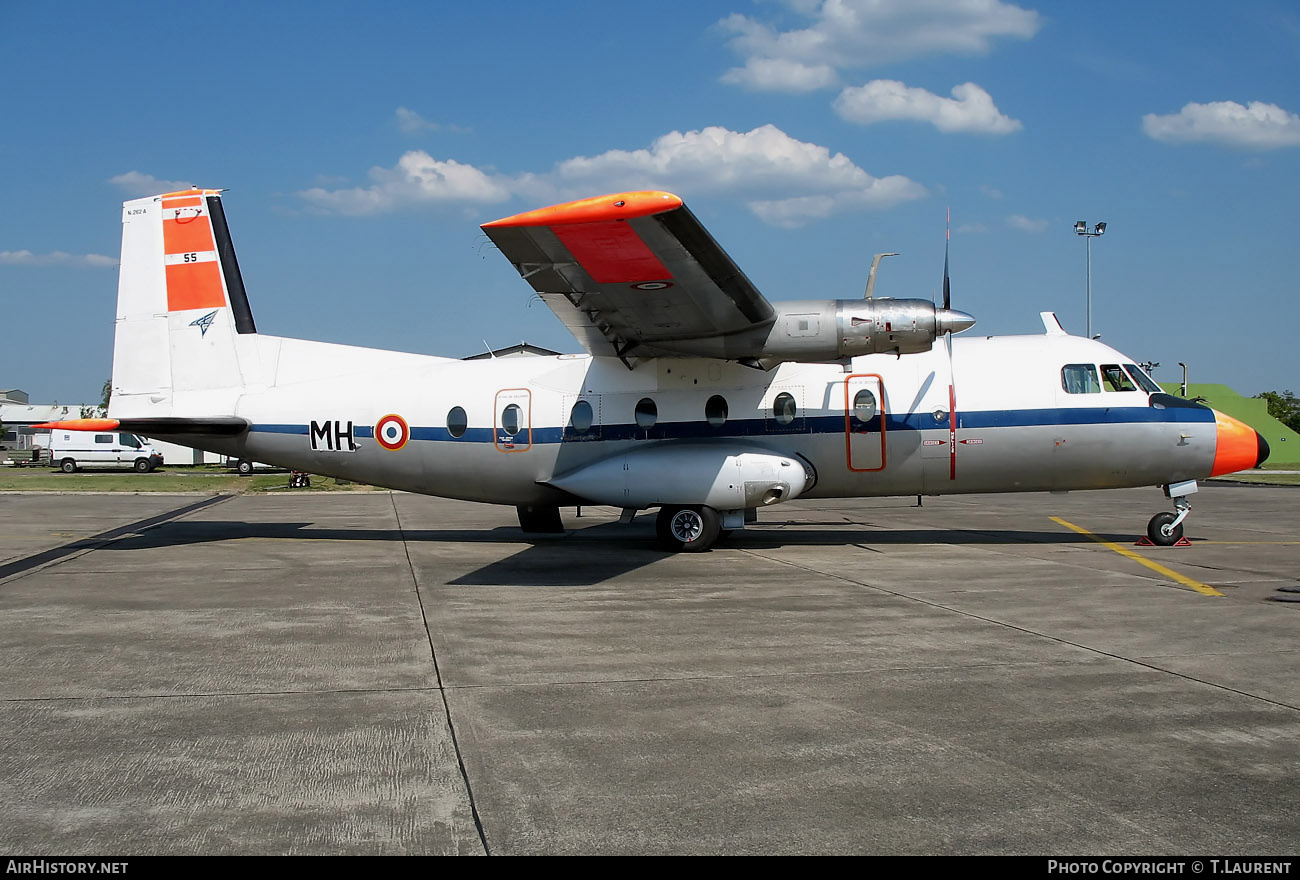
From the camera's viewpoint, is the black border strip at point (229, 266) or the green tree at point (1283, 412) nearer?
the black border strip at point (229, 266)

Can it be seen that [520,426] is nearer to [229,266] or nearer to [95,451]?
[229,266]

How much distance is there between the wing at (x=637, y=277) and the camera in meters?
9.37

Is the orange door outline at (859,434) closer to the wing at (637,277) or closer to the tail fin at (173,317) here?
the wing at (637,277)

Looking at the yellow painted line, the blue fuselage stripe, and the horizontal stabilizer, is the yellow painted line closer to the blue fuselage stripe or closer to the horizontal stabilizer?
the blue fuselage stripe

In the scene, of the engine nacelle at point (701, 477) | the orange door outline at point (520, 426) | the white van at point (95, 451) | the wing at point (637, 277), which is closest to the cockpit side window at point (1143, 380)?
the engine nacelle at point (701, 477)

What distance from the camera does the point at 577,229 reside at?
9.80 m

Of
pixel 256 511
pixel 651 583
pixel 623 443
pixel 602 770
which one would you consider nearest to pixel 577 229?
pixel 651 583

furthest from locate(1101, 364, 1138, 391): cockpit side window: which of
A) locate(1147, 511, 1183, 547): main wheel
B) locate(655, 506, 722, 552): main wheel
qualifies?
locate(655, 506, 722, 552): main wheel

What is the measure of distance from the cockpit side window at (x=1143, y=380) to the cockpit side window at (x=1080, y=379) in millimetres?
597

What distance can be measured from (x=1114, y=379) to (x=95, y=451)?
4836cm

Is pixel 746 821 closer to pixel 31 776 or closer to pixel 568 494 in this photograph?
pixel 31 776

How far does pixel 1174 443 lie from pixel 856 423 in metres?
4.50

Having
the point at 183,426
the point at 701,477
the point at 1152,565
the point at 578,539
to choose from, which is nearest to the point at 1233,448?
the point at 1152,565

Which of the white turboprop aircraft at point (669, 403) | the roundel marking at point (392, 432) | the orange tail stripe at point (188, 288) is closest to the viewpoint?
the white turboprop aircraft at point (669, 403)
